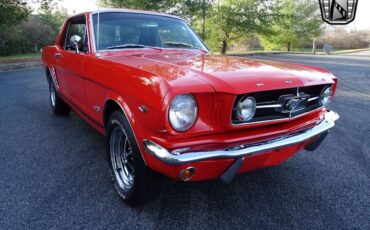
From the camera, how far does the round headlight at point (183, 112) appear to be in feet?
5.98

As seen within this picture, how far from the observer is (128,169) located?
2551mm

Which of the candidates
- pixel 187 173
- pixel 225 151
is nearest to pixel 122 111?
pixel 187 173

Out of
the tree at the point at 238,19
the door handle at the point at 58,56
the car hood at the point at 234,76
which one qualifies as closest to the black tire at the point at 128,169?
the car hood at the point at 234,76

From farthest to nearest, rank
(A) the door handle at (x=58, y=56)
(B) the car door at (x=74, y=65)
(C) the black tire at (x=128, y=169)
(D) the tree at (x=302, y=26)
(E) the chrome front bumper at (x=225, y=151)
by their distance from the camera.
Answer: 1. (D) the tree at (x=302, y=26)
2. (A) the door handle at (x=58, y=56)
3. (B) the car door at (x=74, y=65)
4. (C) the black tire at (x=128, y=169)
5. (E) the chrome front bumper at (x=225, y=151)

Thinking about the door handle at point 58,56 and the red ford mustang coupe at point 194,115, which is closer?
the red ford mustang coupe at point 194,115

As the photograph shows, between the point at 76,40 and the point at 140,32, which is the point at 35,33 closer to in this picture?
the point at 76,40

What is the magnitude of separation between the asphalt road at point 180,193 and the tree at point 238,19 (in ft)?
77.4

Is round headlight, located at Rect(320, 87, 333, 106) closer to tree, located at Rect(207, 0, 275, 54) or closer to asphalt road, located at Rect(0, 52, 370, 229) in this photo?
asphalt road, located at Rect(0, 52, 370, 229)

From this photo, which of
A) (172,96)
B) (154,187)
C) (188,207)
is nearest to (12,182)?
(154,187)

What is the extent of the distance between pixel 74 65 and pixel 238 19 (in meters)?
24.8

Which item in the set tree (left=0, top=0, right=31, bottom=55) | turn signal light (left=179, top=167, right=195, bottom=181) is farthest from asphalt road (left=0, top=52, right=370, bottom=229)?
tree (left=0, top=0, right=31, bottom=55)

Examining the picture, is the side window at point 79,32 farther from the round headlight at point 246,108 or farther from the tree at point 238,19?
the tree at point 238,19

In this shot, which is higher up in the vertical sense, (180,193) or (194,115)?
(194,115)

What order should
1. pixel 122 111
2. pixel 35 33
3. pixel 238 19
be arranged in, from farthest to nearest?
1. pixel 35 33
2. pixel 238 19
3. pixel 122 111
